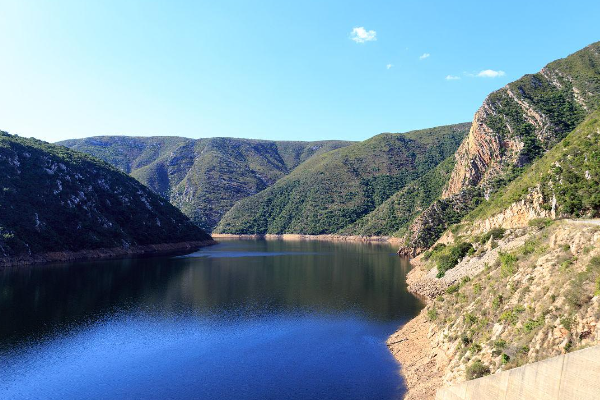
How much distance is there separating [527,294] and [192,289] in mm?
56329

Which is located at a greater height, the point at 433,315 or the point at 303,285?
the point at 433,315

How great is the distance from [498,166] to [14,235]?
123 m

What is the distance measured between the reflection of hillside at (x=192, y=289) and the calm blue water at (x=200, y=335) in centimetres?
23

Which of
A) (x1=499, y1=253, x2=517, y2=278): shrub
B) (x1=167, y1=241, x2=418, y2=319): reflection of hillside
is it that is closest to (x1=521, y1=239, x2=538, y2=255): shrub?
(x1=499, y1=253, x2=517, y2=278): shrub

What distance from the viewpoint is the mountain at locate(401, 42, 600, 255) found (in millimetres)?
97375

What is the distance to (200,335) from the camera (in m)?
42.8

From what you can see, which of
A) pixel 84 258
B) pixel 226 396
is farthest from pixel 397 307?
pixel 84 258

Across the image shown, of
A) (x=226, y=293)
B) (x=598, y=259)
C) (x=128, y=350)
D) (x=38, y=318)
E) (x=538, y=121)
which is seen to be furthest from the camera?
(x=538, y=121)

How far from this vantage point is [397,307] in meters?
52.2

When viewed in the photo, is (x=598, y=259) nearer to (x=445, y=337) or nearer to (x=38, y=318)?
(x=445, y=337)

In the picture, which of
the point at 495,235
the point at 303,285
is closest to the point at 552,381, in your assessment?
the point at 495,235

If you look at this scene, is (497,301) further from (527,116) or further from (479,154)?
(527,116)

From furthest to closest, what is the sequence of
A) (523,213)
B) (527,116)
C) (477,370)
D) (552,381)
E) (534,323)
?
(527,116) < (523,213) < (477,370) < (534,323) < (552,381)

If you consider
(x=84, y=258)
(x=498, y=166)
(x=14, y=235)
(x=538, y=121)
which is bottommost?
(x=84, y=258)
